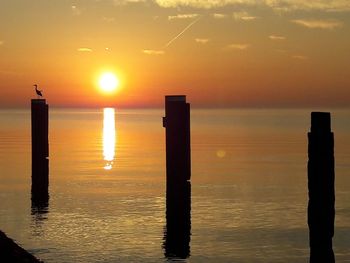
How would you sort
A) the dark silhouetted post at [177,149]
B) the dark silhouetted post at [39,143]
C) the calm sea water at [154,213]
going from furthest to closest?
the dark silhouetted post at [39,143] < the dark silhouetted post at [177,149] < the calm sea water at [154,213]

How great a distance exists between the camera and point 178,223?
20.2 metres

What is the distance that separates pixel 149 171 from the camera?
35.4 m

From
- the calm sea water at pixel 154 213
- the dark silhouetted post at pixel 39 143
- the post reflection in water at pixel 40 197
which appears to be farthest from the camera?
the dark silhouetted post at pixel 39 143

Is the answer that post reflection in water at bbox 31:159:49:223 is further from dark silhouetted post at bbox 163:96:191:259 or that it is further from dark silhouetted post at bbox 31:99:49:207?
dark silhouetted post at bbox 163:96:191:259

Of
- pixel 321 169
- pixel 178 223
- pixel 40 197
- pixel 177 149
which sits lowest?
pixel 178 223

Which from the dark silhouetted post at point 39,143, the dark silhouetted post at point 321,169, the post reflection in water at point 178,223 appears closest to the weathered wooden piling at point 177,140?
the post reflection in water at point 178,223

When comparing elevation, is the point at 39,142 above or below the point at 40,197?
above

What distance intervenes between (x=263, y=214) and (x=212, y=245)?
4.74 metres

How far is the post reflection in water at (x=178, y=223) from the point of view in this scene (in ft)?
55.9

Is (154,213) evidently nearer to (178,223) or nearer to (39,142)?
(178,223)

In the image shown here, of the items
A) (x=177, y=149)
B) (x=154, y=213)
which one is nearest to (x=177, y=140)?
(x=177, y=149)

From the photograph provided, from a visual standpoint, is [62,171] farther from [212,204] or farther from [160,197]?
[212,204]

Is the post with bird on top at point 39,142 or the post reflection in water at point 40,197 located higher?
the post with bird on top at point 39,142

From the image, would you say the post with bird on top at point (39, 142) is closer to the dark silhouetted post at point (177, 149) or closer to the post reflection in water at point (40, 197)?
the post reflection in water at point (40, 197)
